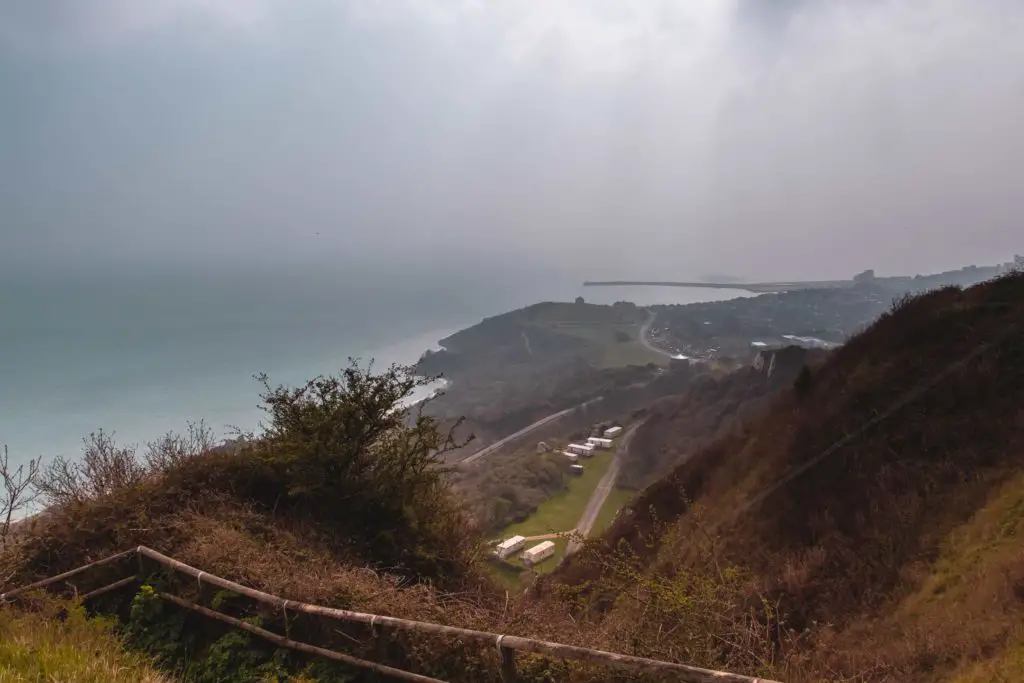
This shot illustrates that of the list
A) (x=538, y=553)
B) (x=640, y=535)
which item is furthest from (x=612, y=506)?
(x=640, y=535)

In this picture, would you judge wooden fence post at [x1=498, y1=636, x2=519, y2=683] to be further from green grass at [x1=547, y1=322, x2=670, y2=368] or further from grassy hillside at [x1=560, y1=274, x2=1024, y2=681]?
green grass at [x1=547, y1=322, x2=670, y2=368]

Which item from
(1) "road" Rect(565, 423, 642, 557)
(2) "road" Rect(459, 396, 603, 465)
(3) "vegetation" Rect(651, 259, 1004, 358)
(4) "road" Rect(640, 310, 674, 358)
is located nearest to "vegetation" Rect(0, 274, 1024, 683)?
(1) "road" Rect(565, 423, 642, 557)

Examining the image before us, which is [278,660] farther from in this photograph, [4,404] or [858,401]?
[4,404]

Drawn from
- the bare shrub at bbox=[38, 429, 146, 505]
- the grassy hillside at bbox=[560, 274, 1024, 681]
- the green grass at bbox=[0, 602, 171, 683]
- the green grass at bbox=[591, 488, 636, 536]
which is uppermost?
the bare shrub at bbox=[38, 429, 146, 505]

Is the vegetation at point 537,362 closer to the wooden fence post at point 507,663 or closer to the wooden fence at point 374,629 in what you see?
the wooden fence at point 374,629

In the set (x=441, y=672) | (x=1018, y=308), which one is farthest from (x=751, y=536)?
(x=441, y=672)
